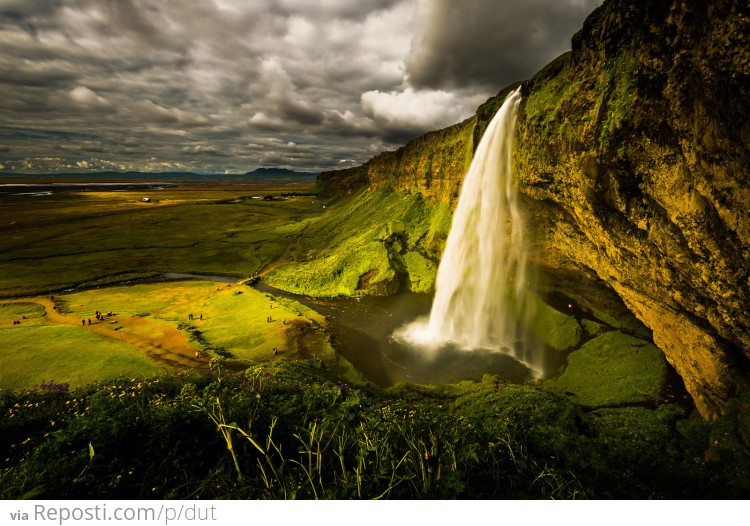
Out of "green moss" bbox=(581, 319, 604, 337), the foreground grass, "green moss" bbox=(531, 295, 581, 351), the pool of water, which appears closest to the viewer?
the foreground grass

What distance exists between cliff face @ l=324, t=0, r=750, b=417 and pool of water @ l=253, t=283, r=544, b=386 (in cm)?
938

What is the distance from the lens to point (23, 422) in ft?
24.9

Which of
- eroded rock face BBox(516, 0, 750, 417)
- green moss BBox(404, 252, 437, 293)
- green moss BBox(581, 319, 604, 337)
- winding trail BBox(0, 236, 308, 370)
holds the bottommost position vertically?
winding trail BBox(0, 236, 308, 370)

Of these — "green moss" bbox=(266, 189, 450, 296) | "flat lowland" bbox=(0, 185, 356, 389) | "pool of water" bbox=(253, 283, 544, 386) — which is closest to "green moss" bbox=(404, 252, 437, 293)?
"green moss" bbox=(266, 189, 450, 296)

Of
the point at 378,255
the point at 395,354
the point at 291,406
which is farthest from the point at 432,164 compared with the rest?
the point at 291,406

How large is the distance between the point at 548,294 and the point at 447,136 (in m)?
34.6

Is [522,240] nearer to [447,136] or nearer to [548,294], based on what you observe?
[548,294]

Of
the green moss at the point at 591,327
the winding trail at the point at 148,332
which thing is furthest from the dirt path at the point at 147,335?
the green moss at the point at 591,327

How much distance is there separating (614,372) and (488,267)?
562 inches

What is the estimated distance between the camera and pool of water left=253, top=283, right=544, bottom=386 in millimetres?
22484

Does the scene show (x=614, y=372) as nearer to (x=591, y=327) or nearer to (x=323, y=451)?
(x=591, y=327)

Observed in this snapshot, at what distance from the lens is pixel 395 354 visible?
25.9 meters

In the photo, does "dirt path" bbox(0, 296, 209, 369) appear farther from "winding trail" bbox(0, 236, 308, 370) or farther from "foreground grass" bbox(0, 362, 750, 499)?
"foreground grass" bbox(0, 362, 750, 499)
